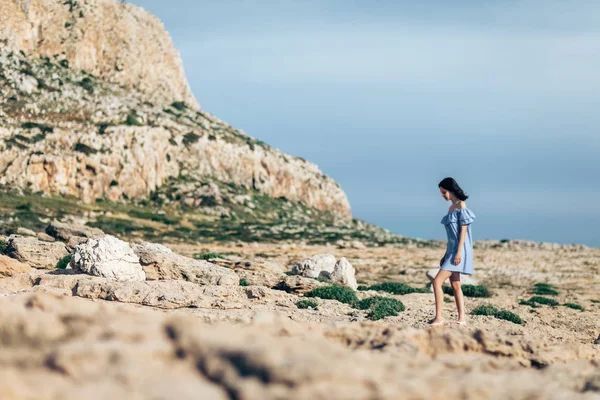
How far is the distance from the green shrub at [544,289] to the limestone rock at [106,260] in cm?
1801

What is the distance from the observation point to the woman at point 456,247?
11.7 meters

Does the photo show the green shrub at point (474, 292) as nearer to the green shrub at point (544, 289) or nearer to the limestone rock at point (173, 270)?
the green shrub at point (544, 289)

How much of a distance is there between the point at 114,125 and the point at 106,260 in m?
52.4

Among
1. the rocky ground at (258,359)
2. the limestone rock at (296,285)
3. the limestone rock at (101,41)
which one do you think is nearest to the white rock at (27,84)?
the limestone rock at (101,41)

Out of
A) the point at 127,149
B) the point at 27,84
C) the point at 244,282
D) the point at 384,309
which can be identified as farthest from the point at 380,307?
the point at 27,84

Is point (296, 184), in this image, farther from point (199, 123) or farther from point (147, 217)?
point (147, 217)

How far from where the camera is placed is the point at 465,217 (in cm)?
1180

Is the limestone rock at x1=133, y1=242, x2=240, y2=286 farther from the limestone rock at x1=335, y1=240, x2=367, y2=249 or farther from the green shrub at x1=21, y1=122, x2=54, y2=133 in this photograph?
the green shrub at x1=21, y1=122, x2=54, y2=133

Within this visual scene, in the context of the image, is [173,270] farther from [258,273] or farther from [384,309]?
[384,309]

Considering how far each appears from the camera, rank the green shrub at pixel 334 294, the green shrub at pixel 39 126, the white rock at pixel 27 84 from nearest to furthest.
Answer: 1. the green shrub at pixel 334 294
2. the green shrub at pixel 39 126
3. the white rock at pixel 27 84

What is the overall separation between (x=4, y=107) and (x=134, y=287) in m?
55.1

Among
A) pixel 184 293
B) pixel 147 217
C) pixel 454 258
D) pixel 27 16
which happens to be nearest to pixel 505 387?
pixel 454 258

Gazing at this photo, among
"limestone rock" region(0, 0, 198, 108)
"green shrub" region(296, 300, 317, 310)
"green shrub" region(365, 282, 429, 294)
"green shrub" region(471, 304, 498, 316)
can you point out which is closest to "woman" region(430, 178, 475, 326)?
"green shrub" region(296, 300, 317, 310)

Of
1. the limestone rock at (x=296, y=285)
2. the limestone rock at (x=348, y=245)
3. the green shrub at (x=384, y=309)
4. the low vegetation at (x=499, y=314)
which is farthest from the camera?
the limestone rock at (x=348, y=245)
